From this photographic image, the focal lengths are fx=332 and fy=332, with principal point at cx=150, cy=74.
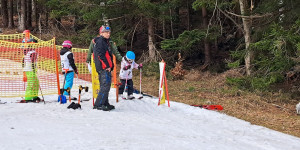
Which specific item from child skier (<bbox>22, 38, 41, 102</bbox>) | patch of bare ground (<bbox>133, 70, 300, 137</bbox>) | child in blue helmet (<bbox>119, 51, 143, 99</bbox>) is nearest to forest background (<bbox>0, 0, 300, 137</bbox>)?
patch of bare ground (<bbox>133, 70, 300, 137</bbox>)

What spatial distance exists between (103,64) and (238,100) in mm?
5370

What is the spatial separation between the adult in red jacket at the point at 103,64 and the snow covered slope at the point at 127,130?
33 centimetres

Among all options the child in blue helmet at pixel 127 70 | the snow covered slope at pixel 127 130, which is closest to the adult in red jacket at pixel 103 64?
the snow covered slope at pixel 127 130

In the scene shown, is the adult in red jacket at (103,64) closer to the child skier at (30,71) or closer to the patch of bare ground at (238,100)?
the child skier at (30,71)

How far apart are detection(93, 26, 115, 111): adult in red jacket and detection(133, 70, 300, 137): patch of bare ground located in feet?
11.8

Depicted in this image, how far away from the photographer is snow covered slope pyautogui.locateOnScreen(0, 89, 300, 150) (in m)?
5.51

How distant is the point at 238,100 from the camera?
11227 mm

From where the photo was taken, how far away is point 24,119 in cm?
684

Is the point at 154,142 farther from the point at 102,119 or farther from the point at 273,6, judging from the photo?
the point at 273,6

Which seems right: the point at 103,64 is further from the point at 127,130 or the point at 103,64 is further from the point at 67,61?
the point at 127,130

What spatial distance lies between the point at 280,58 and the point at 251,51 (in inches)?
81.6

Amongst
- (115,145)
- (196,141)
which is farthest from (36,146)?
(196,141)

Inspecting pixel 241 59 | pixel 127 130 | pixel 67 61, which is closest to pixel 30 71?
pixel 67 61

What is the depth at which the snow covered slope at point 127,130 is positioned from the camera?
5.51m
